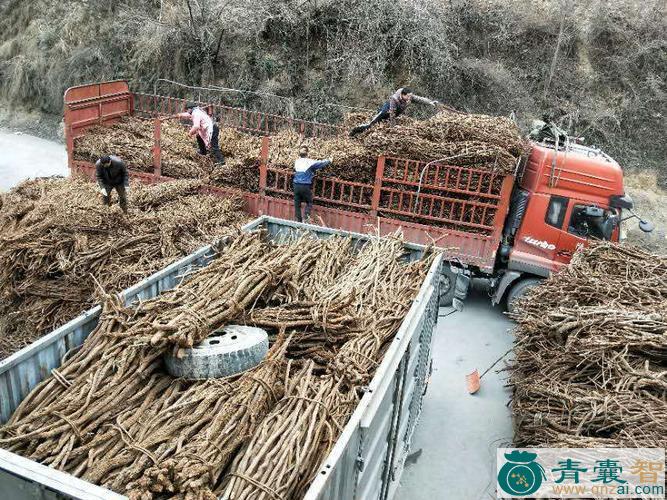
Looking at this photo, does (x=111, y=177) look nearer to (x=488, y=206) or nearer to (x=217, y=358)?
(x=217, y=358)

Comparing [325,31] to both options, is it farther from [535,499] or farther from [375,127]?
[535,499]

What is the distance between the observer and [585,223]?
27.3 ft

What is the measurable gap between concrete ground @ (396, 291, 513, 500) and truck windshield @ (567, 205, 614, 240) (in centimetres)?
193

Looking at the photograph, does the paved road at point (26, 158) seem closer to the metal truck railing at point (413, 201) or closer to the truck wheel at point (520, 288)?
the metal truck railing at point (413, 201)

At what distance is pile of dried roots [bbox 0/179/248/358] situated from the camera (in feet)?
21.0

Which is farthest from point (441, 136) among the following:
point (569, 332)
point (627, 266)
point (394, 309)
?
point (394, 309)

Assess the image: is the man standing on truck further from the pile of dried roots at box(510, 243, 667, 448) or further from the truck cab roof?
the pile of dried roots at box(510, 243, 667, 448)

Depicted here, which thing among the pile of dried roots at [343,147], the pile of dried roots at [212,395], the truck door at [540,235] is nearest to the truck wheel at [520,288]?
the truck door at [540,235]

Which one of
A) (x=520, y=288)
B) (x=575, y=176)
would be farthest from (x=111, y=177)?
(x=575, y=176)

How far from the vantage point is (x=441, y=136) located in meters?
9.00

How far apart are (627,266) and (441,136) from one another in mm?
3631

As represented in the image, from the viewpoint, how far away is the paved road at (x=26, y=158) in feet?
47.3

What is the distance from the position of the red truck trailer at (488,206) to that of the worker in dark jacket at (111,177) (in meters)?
1.95

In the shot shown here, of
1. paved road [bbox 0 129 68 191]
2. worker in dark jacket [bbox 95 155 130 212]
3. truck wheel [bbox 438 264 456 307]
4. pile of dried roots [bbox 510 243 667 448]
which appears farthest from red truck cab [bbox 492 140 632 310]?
paved road [bbox 0 129 68 191]
